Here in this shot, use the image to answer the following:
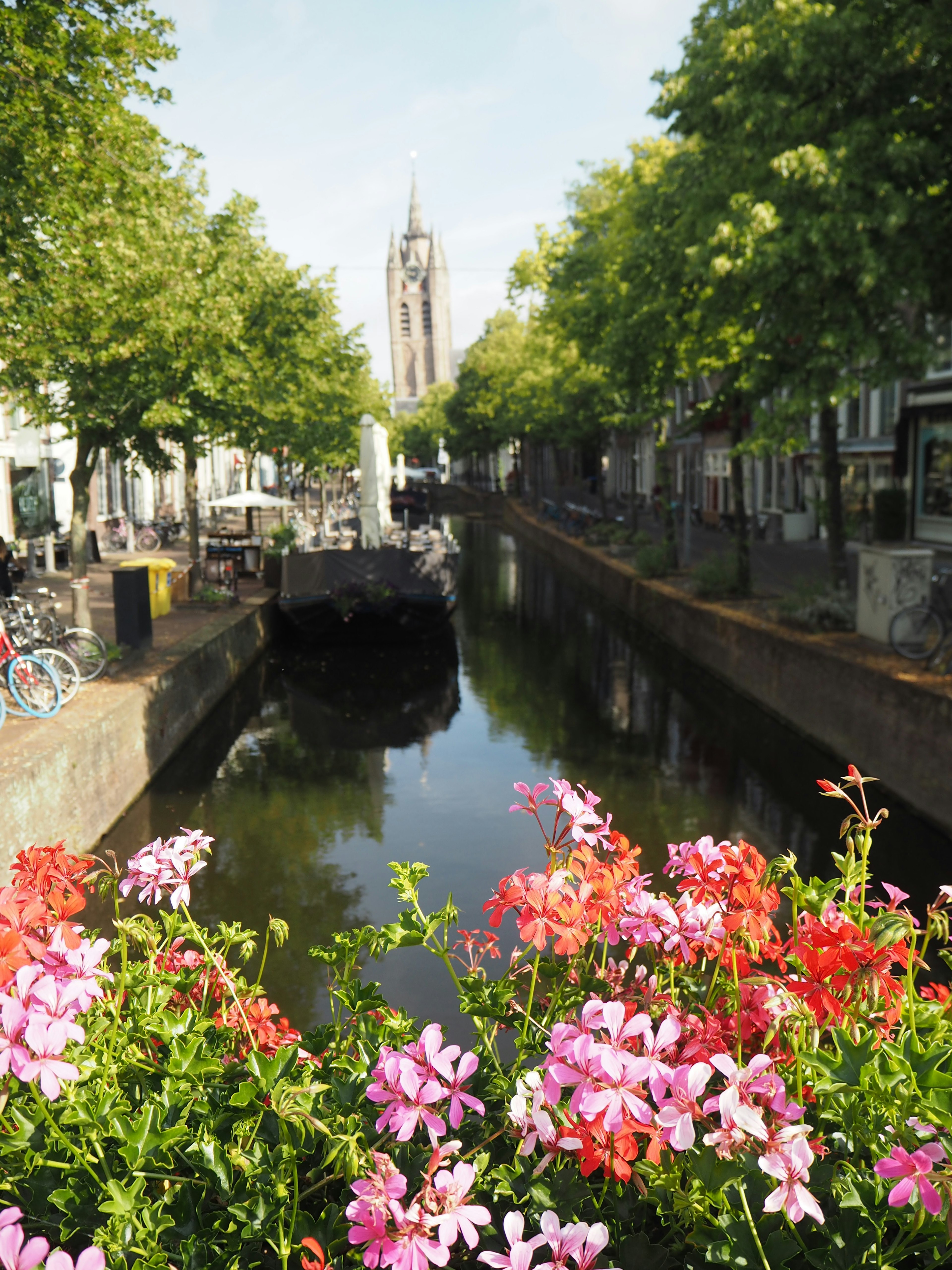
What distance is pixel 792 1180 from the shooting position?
1.55 metres

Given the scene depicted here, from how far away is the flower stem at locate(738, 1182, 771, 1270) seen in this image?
152 cm

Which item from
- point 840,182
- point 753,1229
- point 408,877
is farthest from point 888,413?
point 753,1229

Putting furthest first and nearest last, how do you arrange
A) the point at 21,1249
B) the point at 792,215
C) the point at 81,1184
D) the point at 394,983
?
the point at 792,215 < the point at 394,983 < the point at 81,1184 < the point at 21,1249

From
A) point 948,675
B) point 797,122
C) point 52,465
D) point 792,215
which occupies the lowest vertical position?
point 948,675

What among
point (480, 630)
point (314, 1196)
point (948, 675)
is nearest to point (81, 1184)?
point (314, 1196)

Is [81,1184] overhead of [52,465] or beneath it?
beneath

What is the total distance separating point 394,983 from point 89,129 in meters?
7.80

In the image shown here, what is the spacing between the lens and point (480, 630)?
2311cm

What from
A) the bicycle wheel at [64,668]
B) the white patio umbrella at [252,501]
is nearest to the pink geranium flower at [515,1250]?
the bicycle wheel at [64,668]

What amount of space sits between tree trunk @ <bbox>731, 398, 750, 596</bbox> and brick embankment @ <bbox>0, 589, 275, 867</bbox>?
863cm

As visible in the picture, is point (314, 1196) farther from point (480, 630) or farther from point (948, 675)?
point (480, 630)

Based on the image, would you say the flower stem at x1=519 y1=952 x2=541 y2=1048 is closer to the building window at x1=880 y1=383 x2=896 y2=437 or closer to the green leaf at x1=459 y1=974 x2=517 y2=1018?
the green leaf at x1=459 y1=974 x2=517 y2=1018

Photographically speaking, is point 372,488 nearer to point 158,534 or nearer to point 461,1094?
point 158,534

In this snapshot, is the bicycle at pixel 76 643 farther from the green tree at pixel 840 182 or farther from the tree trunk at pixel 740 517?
the tree trunk at pixel 740 517
